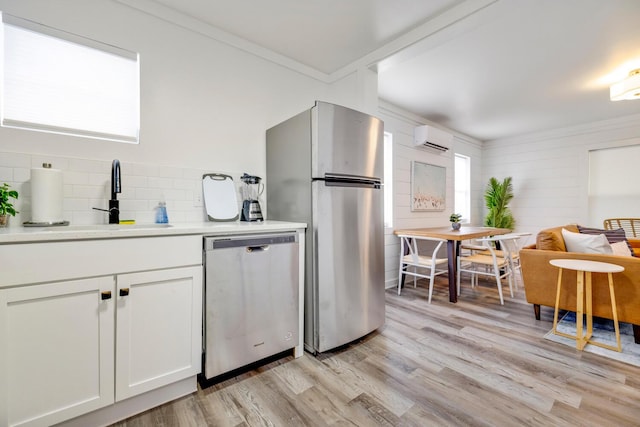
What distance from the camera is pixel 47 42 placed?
170 cm

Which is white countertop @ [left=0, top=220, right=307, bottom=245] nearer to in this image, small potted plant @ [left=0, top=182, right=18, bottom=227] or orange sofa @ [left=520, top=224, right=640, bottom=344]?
small potted plant @ [left=0, top=182, right=18, bottom=227]

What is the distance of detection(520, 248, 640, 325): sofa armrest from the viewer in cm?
209

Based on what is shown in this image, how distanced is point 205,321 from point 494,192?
5.76 m

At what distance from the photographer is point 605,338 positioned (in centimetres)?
222

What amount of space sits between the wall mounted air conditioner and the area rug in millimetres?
2656

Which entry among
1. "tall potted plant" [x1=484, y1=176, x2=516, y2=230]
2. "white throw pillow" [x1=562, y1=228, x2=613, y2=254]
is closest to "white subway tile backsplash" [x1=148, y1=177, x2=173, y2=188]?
"white throw pillow" [x1=562, y1=228, x2=613, y2=254]

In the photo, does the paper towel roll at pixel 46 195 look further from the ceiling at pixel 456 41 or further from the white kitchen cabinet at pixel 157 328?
the ceiling at pixel 456 41

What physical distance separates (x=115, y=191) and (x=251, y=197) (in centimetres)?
96

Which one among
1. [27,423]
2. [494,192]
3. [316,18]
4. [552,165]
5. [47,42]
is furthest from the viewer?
[494,192]

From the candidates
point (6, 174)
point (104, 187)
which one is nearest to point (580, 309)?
point (104, 187)

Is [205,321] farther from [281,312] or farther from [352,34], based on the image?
[352,34]

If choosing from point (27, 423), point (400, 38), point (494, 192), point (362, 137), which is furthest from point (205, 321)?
point (494, 192)

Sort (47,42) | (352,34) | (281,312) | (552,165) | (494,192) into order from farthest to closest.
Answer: (494,192)
(552,165)
(352,34)
(281,312)
(47,42)

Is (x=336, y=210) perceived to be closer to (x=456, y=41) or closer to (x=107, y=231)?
(x=107, y=231)
